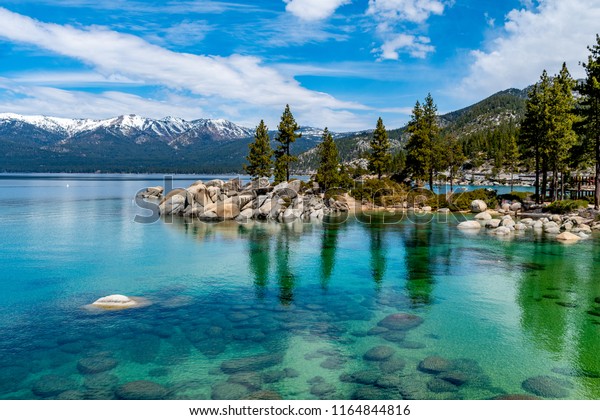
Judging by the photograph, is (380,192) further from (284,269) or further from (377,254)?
(284,269)

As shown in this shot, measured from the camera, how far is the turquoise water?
47.4ft

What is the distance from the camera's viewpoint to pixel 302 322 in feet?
67.2

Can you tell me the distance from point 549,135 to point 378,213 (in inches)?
1188

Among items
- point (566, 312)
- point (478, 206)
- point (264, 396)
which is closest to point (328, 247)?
point (566, 312)

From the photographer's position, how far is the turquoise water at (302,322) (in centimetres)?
1445

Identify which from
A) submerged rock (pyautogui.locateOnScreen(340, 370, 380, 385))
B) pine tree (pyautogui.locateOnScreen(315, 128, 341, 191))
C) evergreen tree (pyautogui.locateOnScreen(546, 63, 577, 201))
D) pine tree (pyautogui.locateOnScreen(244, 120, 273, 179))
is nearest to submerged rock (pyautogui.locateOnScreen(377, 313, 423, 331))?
submerged rock (pyautogui.locateOnScreen(340, 370, 380, 385))

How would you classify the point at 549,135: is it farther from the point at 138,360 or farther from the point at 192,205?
the point at 138,360

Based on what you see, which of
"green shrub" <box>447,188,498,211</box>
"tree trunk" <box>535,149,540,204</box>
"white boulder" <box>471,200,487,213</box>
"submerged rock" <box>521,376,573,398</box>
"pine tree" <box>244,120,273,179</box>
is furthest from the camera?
"pine tree" <box>244,120,273,179</box>

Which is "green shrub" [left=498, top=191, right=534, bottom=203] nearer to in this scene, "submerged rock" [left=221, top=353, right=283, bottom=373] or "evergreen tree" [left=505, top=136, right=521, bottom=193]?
"evergreen tree" [left=505, top=136, right=521, bottom=193]

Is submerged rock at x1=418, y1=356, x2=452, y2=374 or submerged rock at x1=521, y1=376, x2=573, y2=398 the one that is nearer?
submerged rock at x1=521, y1=376, x2=573, y2=398

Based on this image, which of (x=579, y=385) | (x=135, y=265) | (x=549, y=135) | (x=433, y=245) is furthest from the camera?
(x=549, y=135)

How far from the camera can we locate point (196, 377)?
582 inches

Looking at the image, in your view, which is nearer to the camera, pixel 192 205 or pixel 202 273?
pixel 202 273
